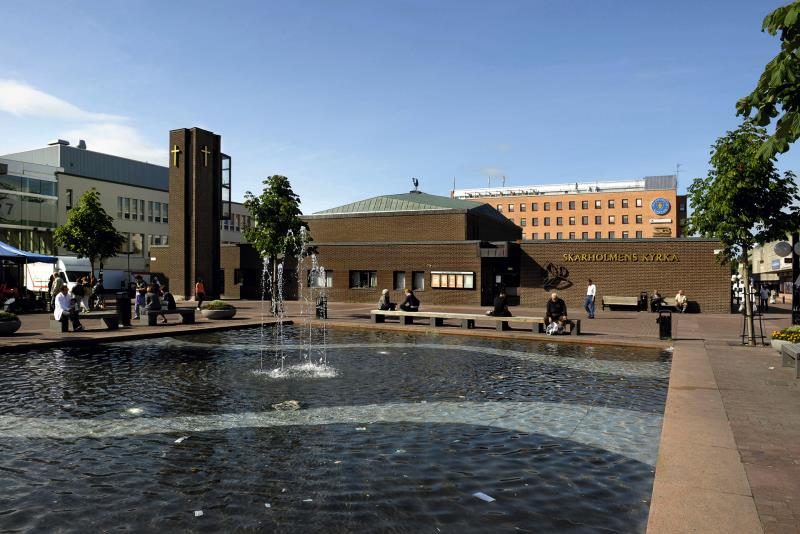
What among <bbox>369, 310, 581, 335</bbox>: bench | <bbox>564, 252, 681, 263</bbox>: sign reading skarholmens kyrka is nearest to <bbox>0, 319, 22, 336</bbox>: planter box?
<bbox>369, 310, 581, 335</bbox>: bench

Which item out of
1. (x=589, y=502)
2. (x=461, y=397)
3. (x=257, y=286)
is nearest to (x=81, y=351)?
(x=461, y=397)

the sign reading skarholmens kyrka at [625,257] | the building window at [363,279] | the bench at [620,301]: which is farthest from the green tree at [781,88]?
the building window at [363,279]

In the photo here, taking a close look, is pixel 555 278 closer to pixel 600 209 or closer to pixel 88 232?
pixel 88 232

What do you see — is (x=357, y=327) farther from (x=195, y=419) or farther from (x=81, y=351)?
(x=195, y=419)

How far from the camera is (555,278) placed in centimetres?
3912

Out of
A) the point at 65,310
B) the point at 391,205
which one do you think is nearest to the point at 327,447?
the point at 65,310

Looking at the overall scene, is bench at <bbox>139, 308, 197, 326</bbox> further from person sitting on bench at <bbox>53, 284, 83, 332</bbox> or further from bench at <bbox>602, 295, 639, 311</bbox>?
bench at <bbox>602, 295, 639, 311</bbox>

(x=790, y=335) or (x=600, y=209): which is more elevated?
(x=600, y=209)

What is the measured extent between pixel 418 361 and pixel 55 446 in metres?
8.51

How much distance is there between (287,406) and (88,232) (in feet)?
122

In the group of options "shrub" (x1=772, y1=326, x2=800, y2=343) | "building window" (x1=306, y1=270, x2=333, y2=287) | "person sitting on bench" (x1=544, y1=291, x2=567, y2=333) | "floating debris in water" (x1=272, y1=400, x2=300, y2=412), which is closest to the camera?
"floating debris in water" (x1=272, y1=400, x2=300, y2=412)

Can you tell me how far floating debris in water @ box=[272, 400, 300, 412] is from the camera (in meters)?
8.95

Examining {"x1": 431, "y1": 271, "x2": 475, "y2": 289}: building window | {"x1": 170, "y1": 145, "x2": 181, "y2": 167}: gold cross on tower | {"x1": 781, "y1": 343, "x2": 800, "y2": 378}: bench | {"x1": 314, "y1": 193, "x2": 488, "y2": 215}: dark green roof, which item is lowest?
{"x1": 781, "y1": 343, "x2": 800, "y2": 378}: bench

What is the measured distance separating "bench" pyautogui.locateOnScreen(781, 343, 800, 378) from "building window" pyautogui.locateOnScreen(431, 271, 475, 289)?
26134mm
